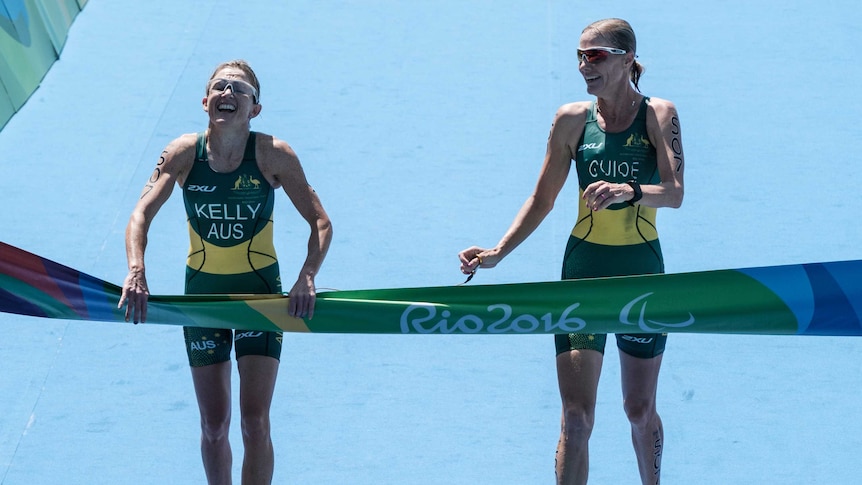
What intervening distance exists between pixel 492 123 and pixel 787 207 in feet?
7.15

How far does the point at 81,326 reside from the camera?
682 centimetres

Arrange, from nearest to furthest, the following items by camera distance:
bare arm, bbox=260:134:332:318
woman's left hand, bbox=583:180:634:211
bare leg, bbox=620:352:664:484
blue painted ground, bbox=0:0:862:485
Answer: woman's left hand, bbox=583:180:634:211 → bare arm, bbox=260:134:332:318 → bare leg, bbox=620:352:664:484 → blue painted ground, bbox=0:0:862:485

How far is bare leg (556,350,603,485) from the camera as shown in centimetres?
490

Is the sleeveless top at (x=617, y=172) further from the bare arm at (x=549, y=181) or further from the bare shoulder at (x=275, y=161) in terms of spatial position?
the bare shoulder at (x=275, y=161)

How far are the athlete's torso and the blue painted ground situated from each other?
1.12 metres

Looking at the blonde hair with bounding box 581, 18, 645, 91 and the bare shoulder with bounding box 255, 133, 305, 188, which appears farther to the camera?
the bare shoulder with bounding box 255, 133, 305, 188

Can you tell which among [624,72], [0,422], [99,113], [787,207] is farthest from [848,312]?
[99,113]

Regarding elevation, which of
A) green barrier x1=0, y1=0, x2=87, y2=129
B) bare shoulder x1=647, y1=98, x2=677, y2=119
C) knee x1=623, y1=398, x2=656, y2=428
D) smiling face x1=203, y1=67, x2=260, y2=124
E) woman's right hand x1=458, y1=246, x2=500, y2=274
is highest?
green barrier x1=0, y1=0, x2=87, y2=129

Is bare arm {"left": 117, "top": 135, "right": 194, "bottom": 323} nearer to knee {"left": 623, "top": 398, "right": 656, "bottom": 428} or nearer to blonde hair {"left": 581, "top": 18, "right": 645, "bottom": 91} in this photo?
blonde hair {"left": 581, "top": 18, "right": 645, "bottom": 91}

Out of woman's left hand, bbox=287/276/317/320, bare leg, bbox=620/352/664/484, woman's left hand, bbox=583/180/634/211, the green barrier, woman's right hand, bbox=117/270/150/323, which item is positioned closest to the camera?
woman's left hand, bbox=583/180/634/211

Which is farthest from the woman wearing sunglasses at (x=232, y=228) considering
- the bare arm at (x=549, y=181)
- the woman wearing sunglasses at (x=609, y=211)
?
the woman wearing sunglasses at (x=609, y=211)

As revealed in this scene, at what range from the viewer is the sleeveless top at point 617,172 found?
499cm

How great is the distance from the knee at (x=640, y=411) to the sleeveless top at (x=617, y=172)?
0.65 metres

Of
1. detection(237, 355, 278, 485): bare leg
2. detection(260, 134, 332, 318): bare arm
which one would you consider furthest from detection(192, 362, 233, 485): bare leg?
detection(260, 134, 332, 318): bare arm
